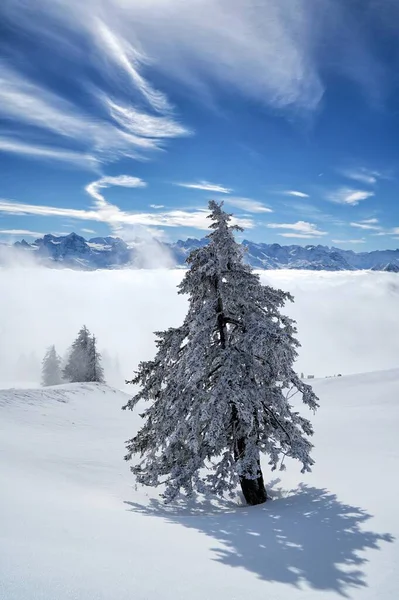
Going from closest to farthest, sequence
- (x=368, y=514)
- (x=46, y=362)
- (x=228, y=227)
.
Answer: (x=368, y=514) → (x=228, y=227) → (x=46, y=362)

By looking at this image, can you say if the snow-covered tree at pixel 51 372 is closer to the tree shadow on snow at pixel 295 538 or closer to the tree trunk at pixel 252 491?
the tree shadow on snow at pixel 295 538

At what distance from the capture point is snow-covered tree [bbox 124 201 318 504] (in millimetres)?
9594

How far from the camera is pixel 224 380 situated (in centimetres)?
965

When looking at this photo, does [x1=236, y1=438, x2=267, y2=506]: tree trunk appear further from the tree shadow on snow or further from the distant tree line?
the distant tree line

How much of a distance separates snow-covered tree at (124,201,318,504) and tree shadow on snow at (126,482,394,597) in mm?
978

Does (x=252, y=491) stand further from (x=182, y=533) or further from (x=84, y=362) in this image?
(x=84, y=362)

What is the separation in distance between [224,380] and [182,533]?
11.9 ft

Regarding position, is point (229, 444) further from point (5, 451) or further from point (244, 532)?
point (5, 451)

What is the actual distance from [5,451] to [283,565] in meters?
8.91

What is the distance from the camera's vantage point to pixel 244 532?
763cm

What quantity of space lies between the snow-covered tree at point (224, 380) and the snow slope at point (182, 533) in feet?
3.68

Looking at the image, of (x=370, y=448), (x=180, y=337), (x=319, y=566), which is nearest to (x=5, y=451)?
(x=180, y=337)

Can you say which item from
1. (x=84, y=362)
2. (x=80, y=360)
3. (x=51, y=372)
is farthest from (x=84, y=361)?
(x=51, y=372)

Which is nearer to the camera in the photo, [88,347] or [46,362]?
[88,347]
